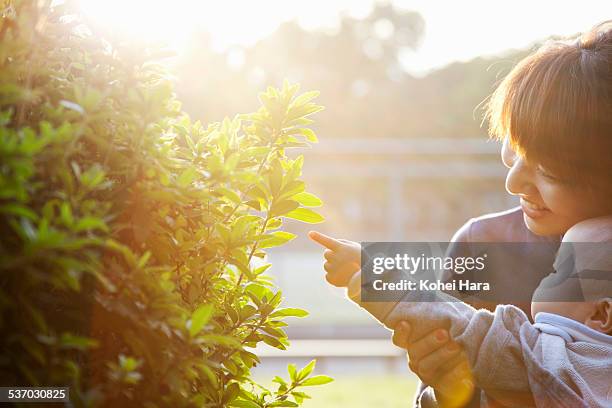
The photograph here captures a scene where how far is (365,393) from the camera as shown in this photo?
7328 millimetres

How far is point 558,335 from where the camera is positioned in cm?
151

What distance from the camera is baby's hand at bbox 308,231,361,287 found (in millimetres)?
1482

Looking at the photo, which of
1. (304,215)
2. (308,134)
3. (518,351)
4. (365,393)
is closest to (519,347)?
(518,351)

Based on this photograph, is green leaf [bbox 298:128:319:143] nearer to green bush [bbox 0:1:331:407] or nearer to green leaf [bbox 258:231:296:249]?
green bush [bbox 0:1:331:407]

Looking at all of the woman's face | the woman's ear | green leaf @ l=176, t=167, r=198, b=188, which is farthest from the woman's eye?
green leaf @ l=176, t=167, r=198, b=188

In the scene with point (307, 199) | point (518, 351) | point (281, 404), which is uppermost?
point (307, 199)

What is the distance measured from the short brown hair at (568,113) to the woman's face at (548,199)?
22mm

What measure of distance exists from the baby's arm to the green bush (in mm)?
190

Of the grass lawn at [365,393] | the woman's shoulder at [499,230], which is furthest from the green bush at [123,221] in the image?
the grass lawn at [365,393]

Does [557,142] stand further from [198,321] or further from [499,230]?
[198,321]

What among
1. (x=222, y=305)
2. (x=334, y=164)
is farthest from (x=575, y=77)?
(x=334, y=164)

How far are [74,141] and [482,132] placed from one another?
29.8 meters

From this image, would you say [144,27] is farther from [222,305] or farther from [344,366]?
[344,366]

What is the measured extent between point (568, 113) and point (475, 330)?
570 millimetres
